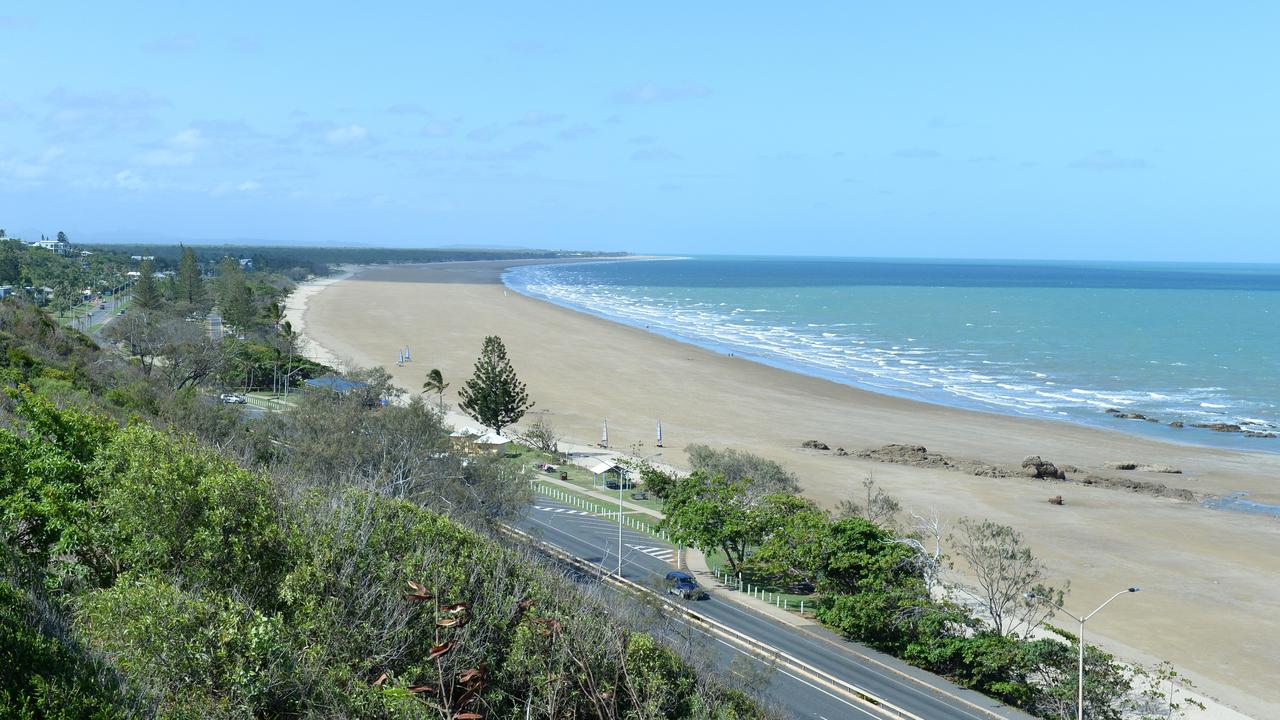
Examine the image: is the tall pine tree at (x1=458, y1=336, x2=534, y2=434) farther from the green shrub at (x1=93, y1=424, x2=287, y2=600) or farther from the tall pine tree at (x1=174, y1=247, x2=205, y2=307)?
the tall pine tree at (x1=174, y1=247, x2=205, y2=307)

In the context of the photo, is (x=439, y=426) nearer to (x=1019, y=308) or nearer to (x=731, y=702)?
(x=731, y=702)

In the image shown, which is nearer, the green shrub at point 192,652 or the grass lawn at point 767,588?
the green shrub at point 192,652

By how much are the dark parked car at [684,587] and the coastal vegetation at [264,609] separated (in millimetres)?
11080

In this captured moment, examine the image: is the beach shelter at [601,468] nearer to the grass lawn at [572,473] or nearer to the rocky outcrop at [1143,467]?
the grass lawn at [572,473]

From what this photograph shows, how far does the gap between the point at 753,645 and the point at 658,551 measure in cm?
1059

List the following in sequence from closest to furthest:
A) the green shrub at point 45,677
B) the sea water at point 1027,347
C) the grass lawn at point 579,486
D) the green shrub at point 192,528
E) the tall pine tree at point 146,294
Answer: the green shrub at point 45,677 → the green shrub at point 192,528 → the grass lawn at point 579,486 → the sea water at point 1027,347 → the tall pine tree at point 146,294

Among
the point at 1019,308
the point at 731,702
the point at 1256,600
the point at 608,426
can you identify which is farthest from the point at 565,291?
the point at 731,702

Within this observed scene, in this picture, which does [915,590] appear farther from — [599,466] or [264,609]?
[599,466]

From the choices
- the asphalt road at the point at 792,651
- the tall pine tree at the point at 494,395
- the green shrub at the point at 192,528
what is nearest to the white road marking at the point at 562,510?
the asphalt road at the point at 792,651

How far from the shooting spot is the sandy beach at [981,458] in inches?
1236

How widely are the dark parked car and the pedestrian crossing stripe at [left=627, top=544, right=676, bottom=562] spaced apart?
3.90m

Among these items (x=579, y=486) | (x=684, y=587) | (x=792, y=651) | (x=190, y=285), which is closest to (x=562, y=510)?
(x=579, y=486)

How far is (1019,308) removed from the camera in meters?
157

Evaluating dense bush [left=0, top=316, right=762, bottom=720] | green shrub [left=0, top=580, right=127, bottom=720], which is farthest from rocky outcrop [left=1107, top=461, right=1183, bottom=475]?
green shrub [left=0, top=580, right=127, bottom=720]
